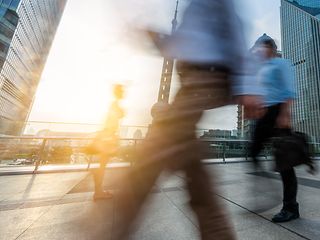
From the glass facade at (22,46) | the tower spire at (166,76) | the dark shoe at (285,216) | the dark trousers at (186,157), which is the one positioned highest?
the glass facade at (22,46)

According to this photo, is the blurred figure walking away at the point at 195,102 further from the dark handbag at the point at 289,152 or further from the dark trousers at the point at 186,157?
the dark handbag at the point at 289,152

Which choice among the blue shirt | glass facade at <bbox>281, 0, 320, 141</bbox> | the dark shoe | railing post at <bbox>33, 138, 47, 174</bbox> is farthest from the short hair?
glass facade at <bbox>281, 0, 320, 141</bbox>

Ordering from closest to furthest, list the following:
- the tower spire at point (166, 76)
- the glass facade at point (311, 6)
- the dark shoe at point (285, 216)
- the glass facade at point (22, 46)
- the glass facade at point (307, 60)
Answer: the tower spire at point (166, 76) < the dark shoe at point (285, 216) < the glass facade at point (22, 46) < the glass facade at point (307, 60) < the glass facade at point (311, 6)

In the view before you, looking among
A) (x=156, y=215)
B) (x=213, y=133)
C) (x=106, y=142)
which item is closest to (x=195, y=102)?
(x=213, y=133)

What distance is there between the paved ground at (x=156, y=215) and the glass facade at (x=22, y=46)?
107 ft

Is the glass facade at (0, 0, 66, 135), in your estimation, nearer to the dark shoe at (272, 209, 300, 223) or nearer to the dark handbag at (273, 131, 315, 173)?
the dark shoe at (272, 209, 300, 223)

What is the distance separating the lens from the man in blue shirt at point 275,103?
1306mm

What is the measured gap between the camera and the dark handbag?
1303 millimetres

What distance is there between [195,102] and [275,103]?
93 cm

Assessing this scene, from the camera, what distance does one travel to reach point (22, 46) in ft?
164

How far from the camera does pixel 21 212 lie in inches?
78.0

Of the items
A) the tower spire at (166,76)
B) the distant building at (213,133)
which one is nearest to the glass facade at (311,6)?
the distant building at (213,133)

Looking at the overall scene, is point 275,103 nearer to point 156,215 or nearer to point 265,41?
point 265,41

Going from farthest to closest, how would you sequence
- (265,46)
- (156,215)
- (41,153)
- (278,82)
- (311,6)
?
(311,6), (41,153), (156,215), (278,82), (265,46)
